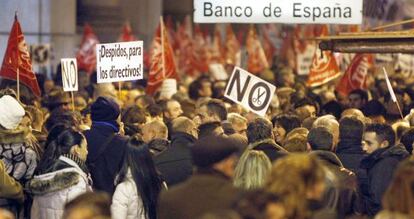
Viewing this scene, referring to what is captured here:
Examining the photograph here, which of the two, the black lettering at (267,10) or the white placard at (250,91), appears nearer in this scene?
the white placard at (250,91)

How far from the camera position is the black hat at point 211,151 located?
957cm

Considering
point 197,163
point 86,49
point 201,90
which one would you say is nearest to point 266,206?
point 197,163

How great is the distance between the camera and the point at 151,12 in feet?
133

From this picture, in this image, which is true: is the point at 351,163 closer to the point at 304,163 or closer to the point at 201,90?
the point at 304,163

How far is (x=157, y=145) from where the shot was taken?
13.5 m

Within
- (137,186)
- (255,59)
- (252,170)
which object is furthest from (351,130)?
(255,59)

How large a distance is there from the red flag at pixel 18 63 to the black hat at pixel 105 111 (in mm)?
3669

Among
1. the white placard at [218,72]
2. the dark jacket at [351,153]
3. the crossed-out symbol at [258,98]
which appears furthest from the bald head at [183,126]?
the white placard at [218,72]

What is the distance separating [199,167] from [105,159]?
3.42 meters

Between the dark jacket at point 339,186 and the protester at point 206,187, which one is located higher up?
the protester at point 206,187

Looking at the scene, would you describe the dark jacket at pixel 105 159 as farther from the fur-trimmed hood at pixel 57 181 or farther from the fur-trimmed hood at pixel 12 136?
the fur-trimmed hood at pixel 57 181

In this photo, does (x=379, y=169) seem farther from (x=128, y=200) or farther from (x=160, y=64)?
(x=160, y=64)

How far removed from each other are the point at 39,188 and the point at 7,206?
1.91ft

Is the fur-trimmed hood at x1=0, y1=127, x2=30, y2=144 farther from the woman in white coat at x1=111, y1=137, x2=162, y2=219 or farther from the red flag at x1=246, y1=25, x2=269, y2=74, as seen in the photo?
the red flag at x1=246, y1=25, x2=269, y2=74
